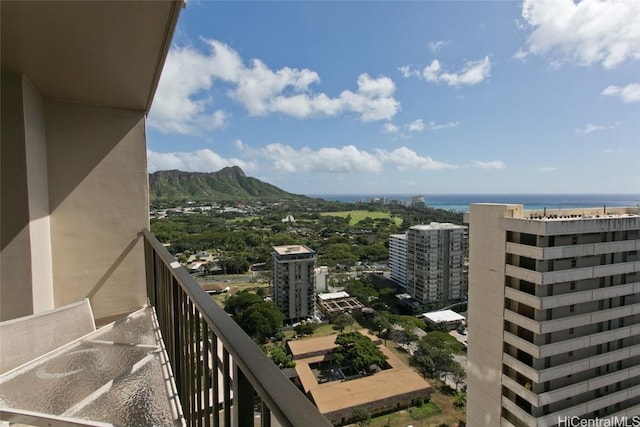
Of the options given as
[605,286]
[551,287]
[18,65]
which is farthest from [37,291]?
[605,286]

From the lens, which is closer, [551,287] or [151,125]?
[151,125]

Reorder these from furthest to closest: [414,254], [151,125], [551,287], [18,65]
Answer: [414,254]
[551,287]
[151,125]
[18,65]

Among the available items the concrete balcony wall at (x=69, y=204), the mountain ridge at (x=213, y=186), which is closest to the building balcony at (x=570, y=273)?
the concrete balcony wall at (x=69, y=204)

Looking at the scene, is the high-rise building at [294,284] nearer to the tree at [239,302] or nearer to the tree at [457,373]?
the tree at [239,302]

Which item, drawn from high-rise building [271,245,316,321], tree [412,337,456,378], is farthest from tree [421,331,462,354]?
high-rise building [271,245,316,321]

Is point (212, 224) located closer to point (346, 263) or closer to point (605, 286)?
point (346, 263)

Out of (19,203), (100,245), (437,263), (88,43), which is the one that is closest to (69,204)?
(100,245)
